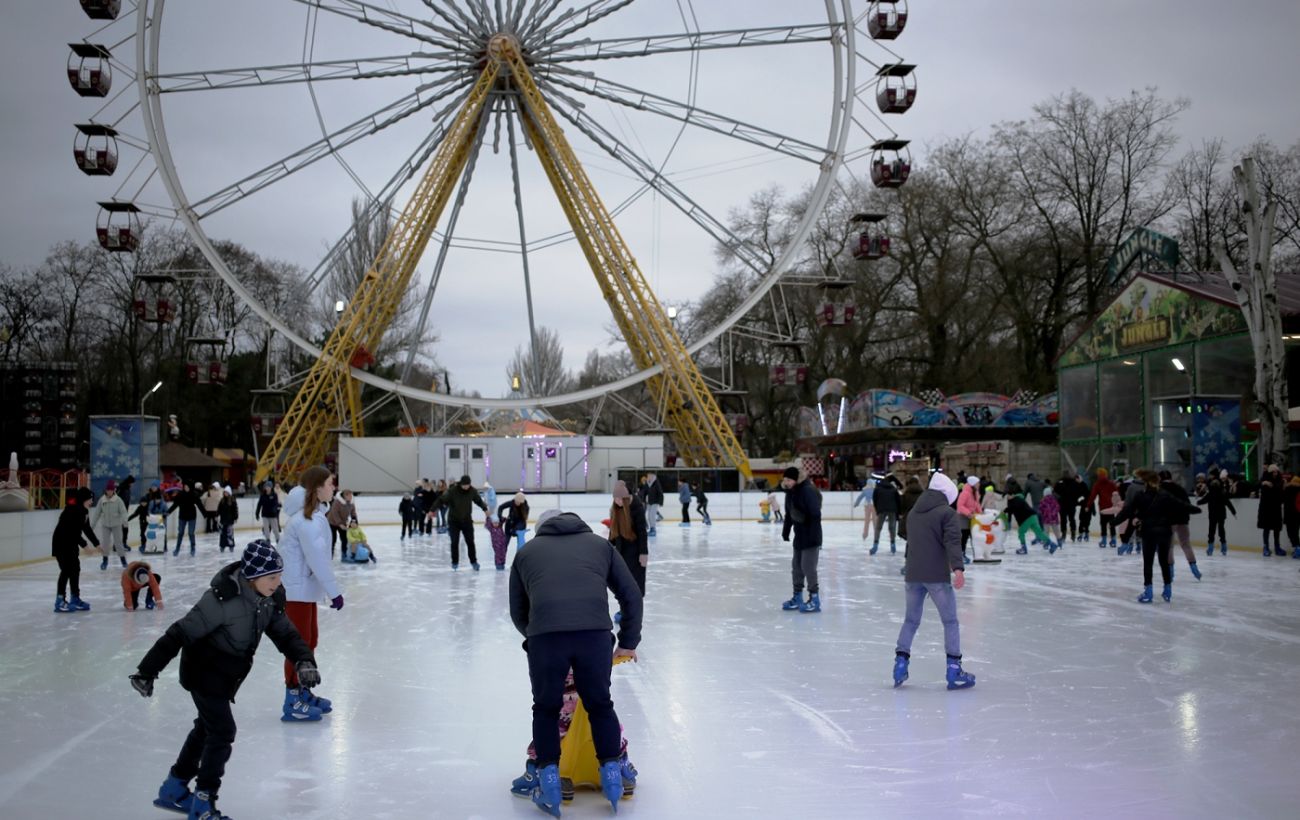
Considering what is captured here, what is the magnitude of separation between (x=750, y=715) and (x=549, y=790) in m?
2.35

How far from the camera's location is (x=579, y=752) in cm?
533

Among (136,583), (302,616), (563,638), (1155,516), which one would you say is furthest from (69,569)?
(1155,516)

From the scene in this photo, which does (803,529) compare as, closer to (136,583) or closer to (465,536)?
(465,536)

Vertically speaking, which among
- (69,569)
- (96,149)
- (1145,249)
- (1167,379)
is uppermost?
(96,149)

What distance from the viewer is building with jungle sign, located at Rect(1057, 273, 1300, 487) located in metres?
25.5

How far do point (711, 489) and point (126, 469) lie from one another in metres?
16.0

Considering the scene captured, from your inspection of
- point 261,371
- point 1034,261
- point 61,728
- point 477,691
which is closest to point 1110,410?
point 1034,261

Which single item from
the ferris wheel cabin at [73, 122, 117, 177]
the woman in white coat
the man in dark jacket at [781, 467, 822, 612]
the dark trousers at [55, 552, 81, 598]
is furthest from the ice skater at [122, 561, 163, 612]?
the ferris wheel cabin at [73, 122, 117, 177]

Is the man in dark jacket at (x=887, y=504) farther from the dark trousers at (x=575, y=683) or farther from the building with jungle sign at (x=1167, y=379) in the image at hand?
the dark trousers at (x=575, y=683)

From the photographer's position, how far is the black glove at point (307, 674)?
4977 millimetres

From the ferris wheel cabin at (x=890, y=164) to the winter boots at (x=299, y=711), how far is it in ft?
80.2

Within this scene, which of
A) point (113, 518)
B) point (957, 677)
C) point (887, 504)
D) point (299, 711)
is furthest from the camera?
point (887, 504)

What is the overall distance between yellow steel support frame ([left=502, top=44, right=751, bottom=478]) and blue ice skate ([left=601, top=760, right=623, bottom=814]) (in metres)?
26.6

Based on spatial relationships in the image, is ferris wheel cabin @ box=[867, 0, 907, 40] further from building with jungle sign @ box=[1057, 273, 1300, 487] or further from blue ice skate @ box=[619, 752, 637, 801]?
blue ice skate @ box=[619, 752, 637, 801]
